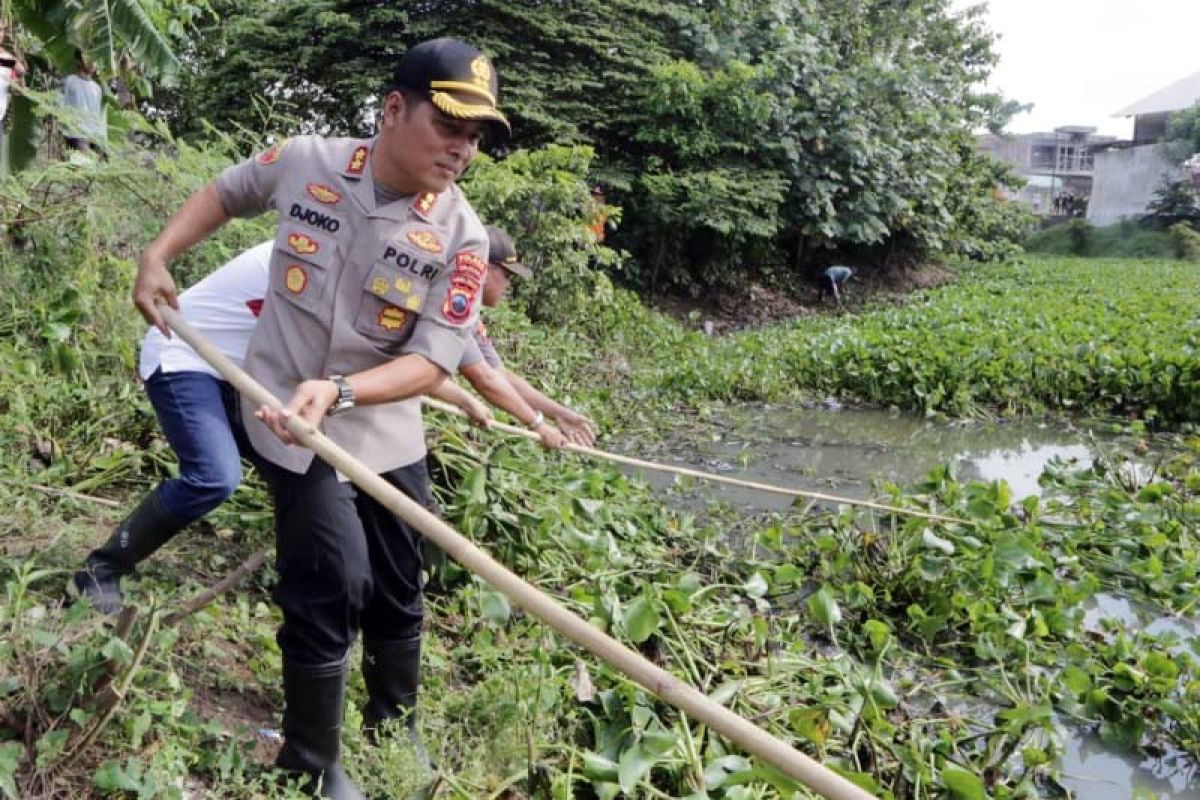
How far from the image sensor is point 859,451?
21.6 feet

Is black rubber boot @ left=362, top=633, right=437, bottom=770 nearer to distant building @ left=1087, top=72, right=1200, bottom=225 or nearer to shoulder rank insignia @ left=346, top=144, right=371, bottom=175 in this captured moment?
shoulder rank insignia @ left=346, top=144, right=371, bottom=175

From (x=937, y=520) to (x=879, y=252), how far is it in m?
13.0

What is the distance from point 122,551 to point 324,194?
118 centimetres

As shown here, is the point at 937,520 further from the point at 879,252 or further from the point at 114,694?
the point at 879,252

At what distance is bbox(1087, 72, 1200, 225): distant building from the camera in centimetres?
3672

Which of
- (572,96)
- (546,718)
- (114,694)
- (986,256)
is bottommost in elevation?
(986,256)

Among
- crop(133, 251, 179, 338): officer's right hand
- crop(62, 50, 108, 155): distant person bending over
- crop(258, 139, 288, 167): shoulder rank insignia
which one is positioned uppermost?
crop(62, 50, 108, 155): distant person bending over

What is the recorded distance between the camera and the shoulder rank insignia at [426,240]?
2078 millimetres

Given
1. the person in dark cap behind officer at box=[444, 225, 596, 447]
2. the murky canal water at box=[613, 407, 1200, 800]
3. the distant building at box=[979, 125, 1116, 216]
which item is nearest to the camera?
the person in dark cap behind officer at box=[444, 225, 596, 447]

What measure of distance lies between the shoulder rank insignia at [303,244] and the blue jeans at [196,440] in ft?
1.94

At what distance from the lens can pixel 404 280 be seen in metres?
2.08

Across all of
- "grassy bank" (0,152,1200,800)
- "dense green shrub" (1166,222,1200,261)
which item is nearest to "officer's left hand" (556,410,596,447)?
"grassy bank" (0,152,1200,800)

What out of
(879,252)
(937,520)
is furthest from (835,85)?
(937,520)

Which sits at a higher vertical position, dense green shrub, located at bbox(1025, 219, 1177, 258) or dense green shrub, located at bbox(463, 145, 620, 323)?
dense green shrub, located at bbox(463, 145, 620, 323)
